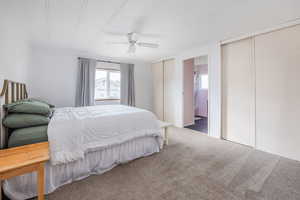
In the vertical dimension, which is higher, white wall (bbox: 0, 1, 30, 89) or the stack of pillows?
white wall (bbox: 0, 1, 30, 89)

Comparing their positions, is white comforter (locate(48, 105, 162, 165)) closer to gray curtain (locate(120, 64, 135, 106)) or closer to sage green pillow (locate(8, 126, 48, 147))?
sage green pillow (locate(8, 126, 48, 147))

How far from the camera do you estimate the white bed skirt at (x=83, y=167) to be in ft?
4.59

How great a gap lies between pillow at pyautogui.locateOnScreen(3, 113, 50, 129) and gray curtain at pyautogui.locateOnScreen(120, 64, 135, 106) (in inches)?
122

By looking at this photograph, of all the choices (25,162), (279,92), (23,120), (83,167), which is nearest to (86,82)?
(23,120)

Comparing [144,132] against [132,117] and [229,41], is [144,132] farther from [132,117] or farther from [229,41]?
[229,41]

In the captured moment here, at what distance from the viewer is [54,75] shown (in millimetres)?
3717

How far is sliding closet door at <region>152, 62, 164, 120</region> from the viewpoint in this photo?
4945 millimetres

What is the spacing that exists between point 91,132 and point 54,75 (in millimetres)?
2884

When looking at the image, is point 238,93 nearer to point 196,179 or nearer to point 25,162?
point 196,179

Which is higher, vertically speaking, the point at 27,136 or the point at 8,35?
the point at 8,35

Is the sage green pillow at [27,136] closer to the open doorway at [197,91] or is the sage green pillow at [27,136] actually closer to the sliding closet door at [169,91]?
the sliding closet door at [169,91]

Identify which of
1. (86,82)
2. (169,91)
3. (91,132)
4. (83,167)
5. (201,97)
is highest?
(86,82)

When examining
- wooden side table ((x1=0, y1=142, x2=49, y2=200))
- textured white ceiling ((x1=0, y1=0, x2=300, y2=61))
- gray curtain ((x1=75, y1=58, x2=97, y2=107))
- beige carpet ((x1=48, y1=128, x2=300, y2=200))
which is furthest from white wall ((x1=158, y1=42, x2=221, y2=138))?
wooden side table ((x1=0, y1=142, x2=49, y2=200))

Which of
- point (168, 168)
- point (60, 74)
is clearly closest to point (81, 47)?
point (60, 74)
